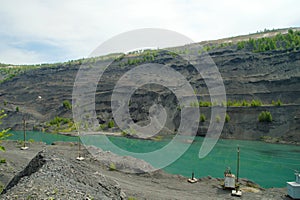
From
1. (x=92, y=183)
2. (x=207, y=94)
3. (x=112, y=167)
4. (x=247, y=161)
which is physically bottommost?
(x=247, y=161)

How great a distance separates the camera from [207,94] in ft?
189

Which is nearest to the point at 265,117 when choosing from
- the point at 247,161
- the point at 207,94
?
the point at 207,94

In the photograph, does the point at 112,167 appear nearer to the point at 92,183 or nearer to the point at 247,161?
the point at 92,183

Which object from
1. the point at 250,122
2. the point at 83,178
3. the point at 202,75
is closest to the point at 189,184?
the point at 83,178

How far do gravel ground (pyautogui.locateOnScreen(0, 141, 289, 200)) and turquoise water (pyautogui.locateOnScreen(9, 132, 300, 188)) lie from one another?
15.7 ft

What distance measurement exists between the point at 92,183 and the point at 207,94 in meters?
50.8

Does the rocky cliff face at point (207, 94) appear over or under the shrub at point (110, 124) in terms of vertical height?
over

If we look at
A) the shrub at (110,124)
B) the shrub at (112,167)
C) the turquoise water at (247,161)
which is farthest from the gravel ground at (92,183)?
the shrub at (110,124)

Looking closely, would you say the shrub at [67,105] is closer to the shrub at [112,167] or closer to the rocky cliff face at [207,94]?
the rocky cliff face at [207,94]

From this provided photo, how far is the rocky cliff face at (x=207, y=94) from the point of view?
43.2m

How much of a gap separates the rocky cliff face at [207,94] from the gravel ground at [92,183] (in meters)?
27.2

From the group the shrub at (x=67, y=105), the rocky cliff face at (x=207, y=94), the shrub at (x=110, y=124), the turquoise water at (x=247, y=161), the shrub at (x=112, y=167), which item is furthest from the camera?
the shrub at (x=67, y=105)

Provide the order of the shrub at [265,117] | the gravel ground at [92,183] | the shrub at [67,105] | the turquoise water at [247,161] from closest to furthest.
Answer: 1. the gravel ground at [92,183]
2. the turquoise water at [247,161]
3. the shrub at [265,117]
4. the shrub at [67,105]

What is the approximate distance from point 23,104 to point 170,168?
58.6 m
